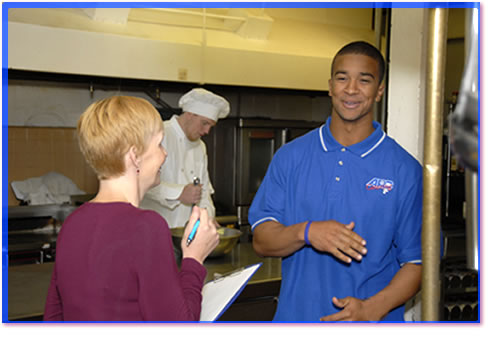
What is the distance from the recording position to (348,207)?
1.47 m

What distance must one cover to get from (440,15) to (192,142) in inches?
111

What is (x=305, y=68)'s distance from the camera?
4336 millimetres

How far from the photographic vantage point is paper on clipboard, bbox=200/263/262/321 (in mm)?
1051

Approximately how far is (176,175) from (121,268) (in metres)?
2.43

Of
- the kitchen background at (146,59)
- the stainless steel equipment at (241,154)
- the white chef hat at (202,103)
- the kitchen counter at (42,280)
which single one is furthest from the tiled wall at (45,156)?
the kitchen counter at (42,280)

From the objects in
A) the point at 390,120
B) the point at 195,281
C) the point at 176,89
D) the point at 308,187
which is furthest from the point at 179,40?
the point at 195,281

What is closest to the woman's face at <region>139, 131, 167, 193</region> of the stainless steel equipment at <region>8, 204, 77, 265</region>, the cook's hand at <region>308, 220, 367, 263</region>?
the cook's hand at <region>308, 220, 367, 263</region>

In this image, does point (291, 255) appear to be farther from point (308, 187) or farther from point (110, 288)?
point (110, 288)

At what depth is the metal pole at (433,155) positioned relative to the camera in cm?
69

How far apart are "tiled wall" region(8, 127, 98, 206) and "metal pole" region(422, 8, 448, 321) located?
3.98m

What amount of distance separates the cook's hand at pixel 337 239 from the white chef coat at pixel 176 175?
72.3 inches

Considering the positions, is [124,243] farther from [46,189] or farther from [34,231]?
[46,189]

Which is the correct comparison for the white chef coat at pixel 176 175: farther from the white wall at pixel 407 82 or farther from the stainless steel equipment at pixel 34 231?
the white wall at pixel 407 82

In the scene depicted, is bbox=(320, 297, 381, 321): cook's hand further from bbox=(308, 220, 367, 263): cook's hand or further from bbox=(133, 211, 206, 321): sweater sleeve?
bbox=(133, 211, 206, 321): sweater sleeve
